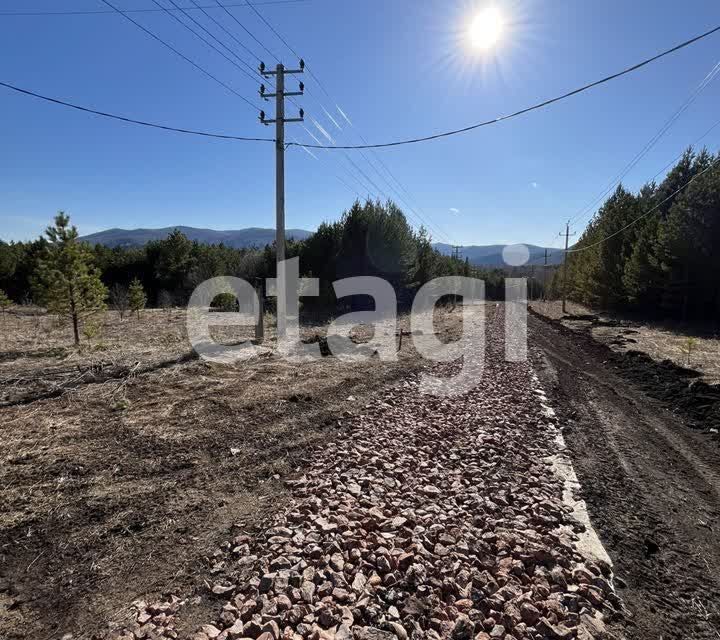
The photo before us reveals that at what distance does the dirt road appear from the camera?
237 centimetres

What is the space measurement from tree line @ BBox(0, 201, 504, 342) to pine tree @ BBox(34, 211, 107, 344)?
0.02 meters

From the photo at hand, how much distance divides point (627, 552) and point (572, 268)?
1558 inches

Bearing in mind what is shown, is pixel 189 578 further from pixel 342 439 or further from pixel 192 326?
pixel 192 326

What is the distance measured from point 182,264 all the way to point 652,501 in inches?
1252

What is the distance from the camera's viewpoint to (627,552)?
111 inches

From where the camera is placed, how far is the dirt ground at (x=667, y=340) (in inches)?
383

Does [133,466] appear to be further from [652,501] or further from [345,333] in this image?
[345,333]

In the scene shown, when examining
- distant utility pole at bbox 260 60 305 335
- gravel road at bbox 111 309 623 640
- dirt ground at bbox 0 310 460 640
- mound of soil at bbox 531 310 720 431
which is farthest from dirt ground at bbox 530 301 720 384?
distant utility pole at bbox 260 60 305 335

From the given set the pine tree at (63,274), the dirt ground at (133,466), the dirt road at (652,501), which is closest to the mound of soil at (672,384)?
the dirt road at (652,501)

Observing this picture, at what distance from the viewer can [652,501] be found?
11.7 ft

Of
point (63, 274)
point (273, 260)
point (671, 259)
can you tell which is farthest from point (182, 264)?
point (671, 259)

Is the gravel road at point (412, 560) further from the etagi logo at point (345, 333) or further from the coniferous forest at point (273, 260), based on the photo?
the coniferous forest at point (273, 260)

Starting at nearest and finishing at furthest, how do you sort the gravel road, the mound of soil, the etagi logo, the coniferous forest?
1. the gravel road
2. the mound of soil
3. the etagi logo
4. the coniferous forest

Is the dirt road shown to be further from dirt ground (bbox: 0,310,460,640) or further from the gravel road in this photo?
dirt ground (bbox: 0,310,460,640)
